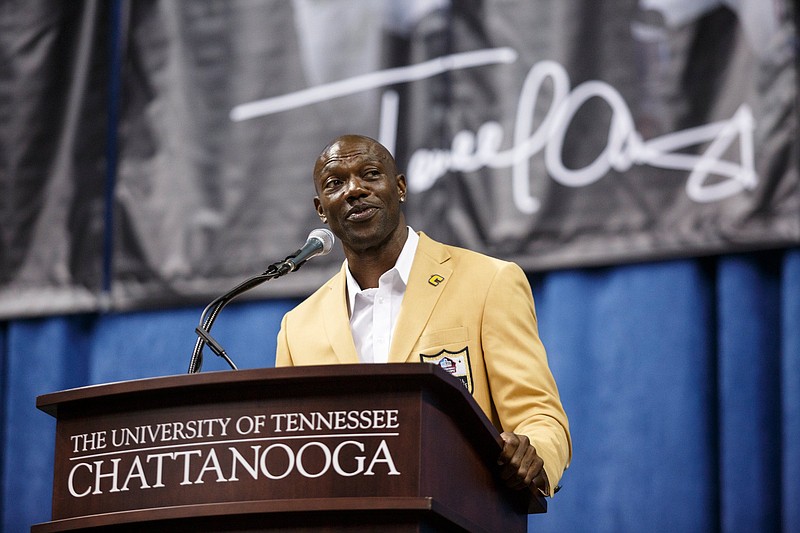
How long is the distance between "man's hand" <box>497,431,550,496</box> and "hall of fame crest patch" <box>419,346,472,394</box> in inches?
15.5

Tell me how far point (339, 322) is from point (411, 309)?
17 cm

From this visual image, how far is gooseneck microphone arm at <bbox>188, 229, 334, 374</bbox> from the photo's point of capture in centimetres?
225

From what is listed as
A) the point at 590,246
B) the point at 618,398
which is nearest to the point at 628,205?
the point at 590,246

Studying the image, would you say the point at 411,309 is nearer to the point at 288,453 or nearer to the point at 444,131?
the point at 288,453

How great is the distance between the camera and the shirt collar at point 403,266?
2607 millimetres

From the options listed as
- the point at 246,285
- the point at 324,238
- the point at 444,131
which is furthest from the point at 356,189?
the point at 444,131

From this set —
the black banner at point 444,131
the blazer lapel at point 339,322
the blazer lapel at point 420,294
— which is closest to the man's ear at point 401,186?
the blazer lapel at point 420,294

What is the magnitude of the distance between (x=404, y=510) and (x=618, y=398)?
7.46 feet

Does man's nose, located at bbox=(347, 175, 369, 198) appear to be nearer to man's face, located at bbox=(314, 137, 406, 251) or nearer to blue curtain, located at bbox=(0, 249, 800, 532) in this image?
man's face, located at bbox=(314, 137, 406, 251)

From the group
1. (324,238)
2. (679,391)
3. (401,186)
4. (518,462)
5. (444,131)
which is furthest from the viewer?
(444,131)

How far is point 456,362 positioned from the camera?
7.89 ft
